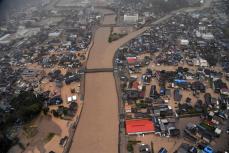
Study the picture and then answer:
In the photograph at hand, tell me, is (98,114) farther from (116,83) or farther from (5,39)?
(5,39)

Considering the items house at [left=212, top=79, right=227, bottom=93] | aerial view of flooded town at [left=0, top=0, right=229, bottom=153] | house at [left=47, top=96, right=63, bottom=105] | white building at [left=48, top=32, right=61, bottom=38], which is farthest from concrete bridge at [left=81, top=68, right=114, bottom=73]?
white building at [left=48, top=32, right=61, bottom=38]

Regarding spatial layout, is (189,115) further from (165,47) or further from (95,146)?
(165,47)

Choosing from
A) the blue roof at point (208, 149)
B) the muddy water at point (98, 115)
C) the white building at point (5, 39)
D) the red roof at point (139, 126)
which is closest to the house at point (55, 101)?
the muddy water at point (98, 115)

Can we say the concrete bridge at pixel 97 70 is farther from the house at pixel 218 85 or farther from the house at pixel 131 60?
the house at pixel 218 85

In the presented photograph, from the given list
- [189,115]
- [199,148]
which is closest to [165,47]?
[189,115]

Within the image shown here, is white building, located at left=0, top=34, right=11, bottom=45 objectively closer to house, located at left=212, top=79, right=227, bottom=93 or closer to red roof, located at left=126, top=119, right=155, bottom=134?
red roof, located at left=126, top=119, right=155, bottom=134

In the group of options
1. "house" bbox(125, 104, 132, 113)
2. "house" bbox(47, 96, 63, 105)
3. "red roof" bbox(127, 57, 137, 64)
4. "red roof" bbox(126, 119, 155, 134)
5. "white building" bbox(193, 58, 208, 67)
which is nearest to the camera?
"red roof" bbox(126, 119, 155, 134)

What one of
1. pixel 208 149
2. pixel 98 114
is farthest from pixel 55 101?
pixel 208 149
